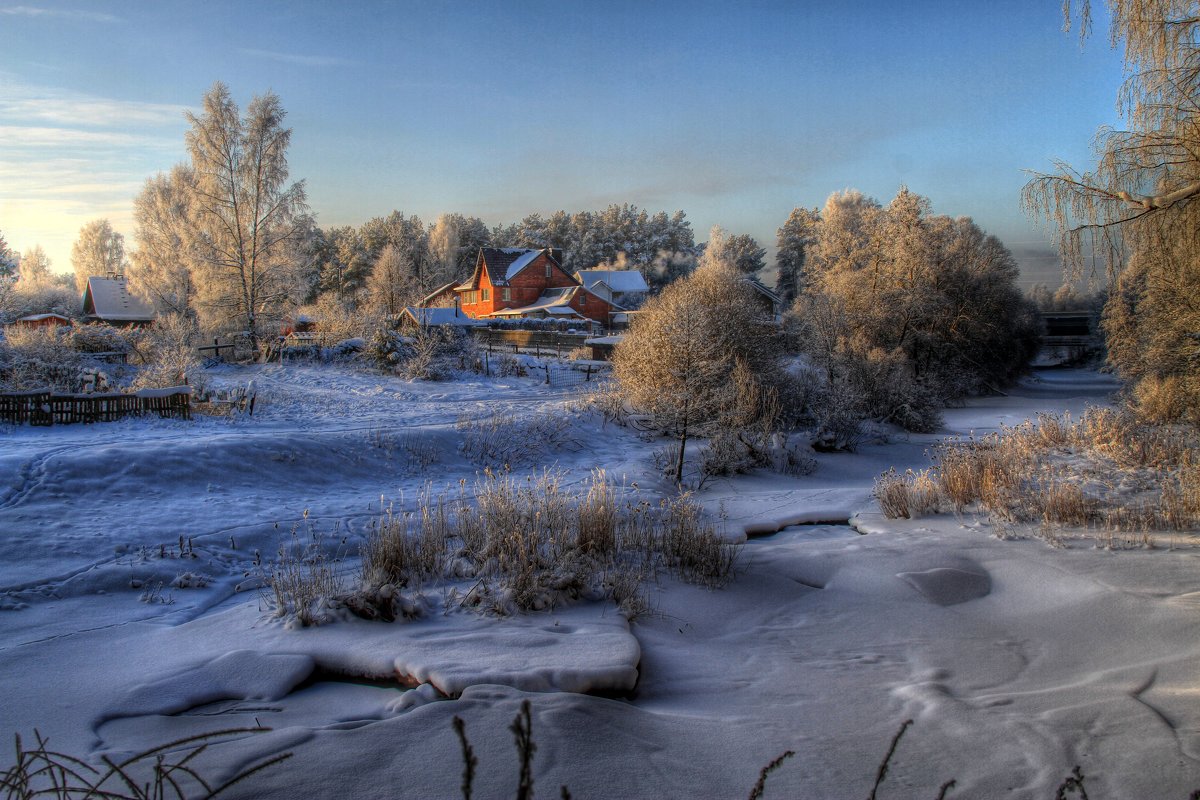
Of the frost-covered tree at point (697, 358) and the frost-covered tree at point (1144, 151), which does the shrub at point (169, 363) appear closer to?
the frost-covered tree at point (697, 358)

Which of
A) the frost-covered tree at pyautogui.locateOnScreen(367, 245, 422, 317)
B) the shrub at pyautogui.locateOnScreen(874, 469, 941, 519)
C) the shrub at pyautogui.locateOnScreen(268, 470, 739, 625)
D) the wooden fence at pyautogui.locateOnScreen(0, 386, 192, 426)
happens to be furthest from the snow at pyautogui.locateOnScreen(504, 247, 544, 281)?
the shrub at pyautogui.locateOnScreen(268, 470, 739, 625)

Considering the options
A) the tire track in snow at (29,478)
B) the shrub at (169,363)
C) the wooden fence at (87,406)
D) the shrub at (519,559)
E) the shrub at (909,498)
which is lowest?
the shrub at (909,498)

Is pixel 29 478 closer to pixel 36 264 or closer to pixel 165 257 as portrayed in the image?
pixel 165 257

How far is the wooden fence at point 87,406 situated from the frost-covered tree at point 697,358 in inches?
454

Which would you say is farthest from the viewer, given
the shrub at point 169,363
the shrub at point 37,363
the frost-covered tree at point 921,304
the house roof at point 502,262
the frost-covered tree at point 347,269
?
the frost-covered tree at point 347,269

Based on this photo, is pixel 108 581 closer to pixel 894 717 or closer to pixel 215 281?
pixel 894 717

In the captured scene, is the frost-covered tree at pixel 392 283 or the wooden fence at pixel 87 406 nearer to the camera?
the wooden fence at pixel 87 406

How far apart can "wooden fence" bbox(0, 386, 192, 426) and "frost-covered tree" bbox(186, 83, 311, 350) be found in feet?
58.6

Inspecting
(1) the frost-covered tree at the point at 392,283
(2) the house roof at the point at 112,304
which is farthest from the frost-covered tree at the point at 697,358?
(2) the house roof at the point at 112,304

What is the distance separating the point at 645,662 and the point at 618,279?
66.8 m

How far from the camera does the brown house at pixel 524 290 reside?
59844mm

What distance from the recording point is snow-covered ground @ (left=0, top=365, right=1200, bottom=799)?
367 centimetres

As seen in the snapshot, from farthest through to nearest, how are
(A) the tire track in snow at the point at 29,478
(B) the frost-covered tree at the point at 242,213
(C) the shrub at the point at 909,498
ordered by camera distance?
1. (B) the frost-covered tree at the point at 242,213
2. (C) the shrub at the point at 909,498
3. (A) the tire track in snow at the point at 29,478

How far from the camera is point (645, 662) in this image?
5609 millimetres
